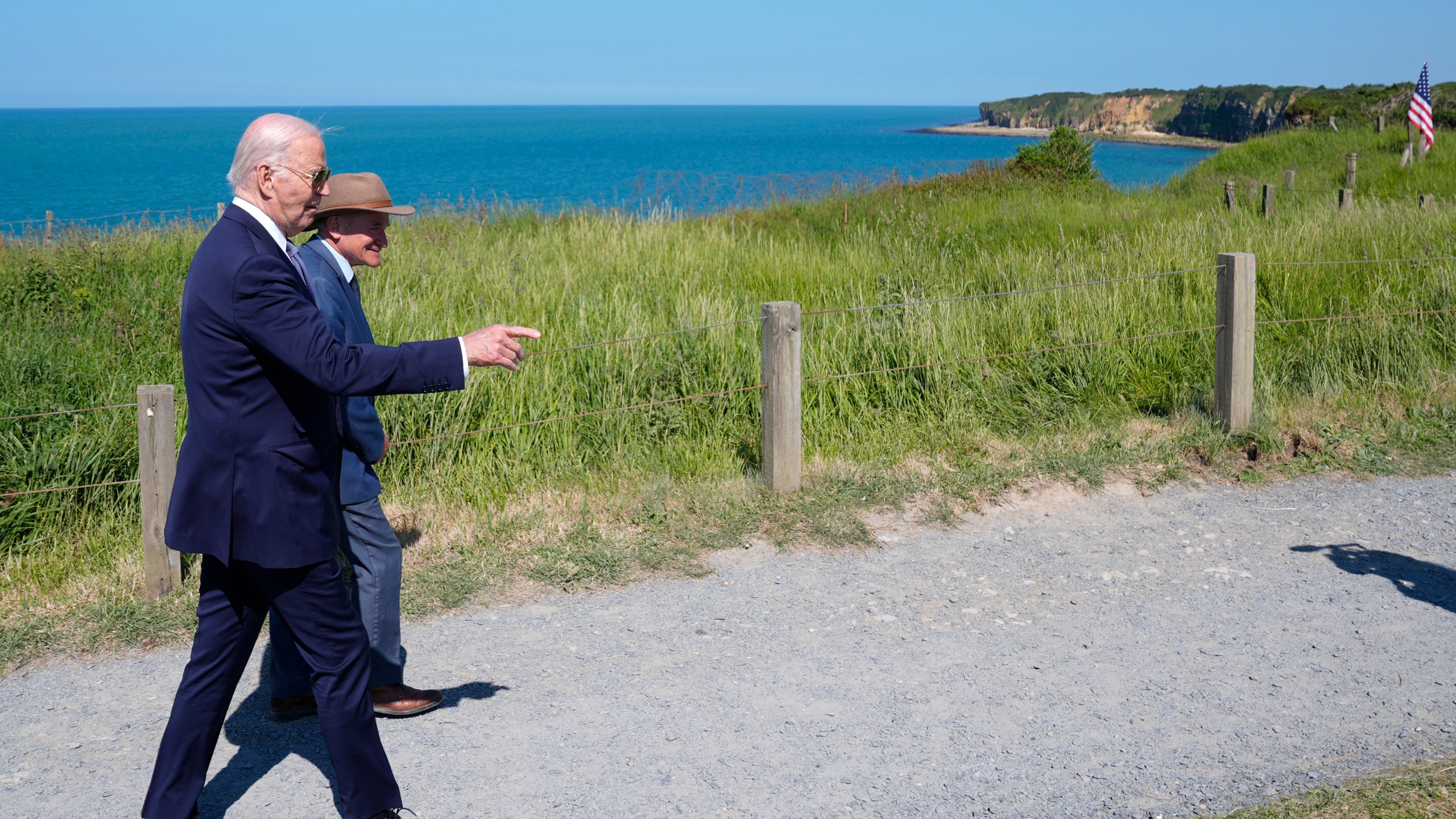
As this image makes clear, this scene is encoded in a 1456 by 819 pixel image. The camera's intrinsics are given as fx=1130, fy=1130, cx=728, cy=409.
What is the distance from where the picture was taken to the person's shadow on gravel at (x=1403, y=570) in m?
4.81

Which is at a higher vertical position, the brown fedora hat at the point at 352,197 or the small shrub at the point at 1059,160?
the small shrub at the point at 1059,160

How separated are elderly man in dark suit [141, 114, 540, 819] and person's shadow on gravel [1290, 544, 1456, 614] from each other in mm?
4087

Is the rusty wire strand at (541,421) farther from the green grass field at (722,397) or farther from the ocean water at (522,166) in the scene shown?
the ocean water at (522,166)

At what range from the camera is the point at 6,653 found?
4.29 metres

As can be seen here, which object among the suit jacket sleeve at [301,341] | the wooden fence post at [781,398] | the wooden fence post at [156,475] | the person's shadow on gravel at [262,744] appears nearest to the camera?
the suit jacket sleeve at [301,341]

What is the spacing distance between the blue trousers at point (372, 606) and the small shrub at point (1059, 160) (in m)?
18.7

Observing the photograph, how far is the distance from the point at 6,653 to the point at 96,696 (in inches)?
22.7

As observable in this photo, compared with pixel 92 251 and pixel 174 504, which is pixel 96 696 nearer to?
pixel 174 504

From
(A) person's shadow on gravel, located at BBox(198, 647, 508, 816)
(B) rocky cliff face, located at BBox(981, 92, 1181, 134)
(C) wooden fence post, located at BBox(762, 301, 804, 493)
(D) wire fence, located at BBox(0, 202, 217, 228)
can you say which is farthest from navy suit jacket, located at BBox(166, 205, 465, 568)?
(B) rocky cliff face, located at BBox(981, 92, 1181, 134)

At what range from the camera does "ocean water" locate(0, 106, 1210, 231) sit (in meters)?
21.4

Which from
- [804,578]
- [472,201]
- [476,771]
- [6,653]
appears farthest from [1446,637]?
[472,201]

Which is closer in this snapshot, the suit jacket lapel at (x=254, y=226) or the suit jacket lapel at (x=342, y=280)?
the suit jacket lapel at (x=254, y=226)

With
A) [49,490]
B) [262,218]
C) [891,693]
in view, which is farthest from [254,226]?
[49,490]

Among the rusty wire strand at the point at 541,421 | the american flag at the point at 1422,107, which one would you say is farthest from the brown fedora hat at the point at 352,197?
the american flag at the point at 1422,107
